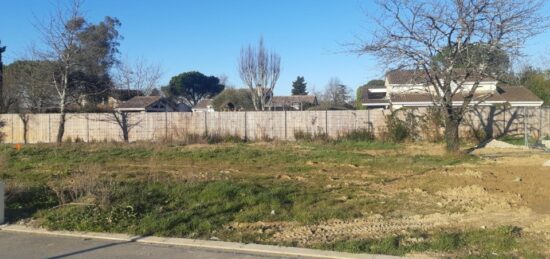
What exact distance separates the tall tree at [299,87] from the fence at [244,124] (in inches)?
2888

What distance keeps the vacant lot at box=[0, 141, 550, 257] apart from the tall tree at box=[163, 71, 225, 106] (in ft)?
248

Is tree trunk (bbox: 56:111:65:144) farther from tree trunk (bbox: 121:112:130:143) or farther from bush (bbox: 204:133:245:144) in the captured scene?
bush (bbox: 204:133:245:144)

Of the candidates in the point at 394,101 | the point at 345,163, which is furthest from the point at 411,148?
the point at 394,101

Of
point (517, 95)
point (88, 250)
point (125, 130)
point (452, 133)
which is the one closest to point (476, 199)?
point (88, 250)

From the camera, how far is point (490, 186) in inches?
438

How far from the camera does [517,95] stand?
4262cm

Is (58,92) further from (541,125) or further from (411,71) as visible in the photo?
(541,125)


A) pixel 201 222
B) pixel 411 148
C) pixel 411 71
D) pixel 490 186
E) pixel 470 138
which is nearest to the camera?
pixel 201 222

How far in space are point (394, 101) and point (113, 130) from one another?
21.9m

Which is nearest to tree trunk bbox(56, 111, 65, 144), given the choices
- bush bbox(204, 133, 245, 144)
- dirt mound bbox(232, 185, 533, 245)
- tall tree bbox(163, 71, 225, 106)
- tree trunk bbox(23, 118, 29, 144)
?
tree trunk bbox(23, 118, 29, 144)

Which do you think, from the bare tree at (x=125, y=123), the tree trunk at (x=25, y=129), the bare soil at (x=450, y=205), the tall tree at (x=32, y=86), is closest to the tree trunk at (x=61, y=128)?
the tall tree at (x=32, y=86)

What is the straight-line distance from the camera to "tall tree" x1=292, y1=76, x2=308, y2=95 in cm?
10238

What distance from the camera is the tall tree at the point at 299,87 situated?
4031 inches

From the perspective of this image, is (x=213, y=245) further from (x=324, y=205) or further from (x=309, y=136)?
(x=309, y=136)
